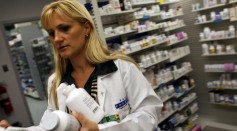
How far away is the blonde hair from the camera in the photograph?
1.20 metres

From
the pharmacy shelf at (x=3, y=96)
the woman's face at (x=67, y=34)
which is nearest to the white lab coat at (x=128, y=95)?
the woman's face at (x=67, y=34)

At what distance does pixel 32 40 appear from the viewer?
26.8ft

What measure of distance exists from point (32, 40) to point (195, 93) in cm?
612

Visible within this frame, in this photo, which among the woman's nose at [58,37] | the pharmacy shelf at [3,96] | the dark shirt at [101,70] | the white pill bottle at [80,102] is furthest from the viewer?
the pharmacy shelf at [3,96]

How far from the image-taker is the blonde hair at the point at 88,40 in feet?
3.93

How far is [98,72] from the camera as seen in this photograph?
130 cm

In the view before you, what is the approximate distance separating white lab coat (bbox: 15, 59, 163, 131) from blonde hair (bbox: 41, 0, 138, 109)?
0.34 ft

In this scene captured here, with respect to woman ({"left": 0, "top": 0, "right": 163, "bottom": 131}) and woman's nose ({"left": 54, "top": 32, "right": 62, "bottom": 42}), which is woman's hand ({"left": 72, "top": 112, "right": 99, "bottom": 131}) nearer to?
woman ({"left": 0, "top": 0, "right": 163, "bottom": 131})


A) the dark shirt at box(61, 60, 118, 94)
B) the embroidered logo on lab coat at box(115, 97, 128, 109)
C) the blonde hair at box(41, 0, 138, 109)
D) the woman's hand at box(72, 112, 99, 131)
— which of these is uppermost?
the blonde hair at box(41, 0, 138, 109)

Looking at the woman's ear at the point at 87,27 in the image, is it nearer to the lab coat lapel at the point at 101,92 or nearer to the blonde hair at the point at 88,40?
the blonde hair at the point at 88,40

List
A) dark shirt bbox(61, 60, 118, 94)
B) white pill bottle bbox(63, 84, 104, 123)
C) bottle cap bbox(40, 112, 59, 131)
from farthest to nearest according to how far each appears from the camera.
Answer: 1. dark shirt bbox(61, 60, 118, 94)
2. white pill bottle bbox(63, 84, 104, 123)
3. bottle cap bbox(40, 112, 59, 131)

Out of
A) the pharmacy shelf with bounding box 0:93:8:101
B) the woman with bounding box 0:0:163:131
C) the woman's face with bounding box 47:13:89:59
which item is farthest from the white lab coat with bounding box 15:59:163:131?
the pharmacy shelf with bounding box 0:93:8:101

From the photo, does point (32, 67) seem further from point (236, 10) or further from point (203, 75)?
point (236, 10)

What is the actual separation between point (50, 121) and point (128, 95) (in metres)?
0.58
